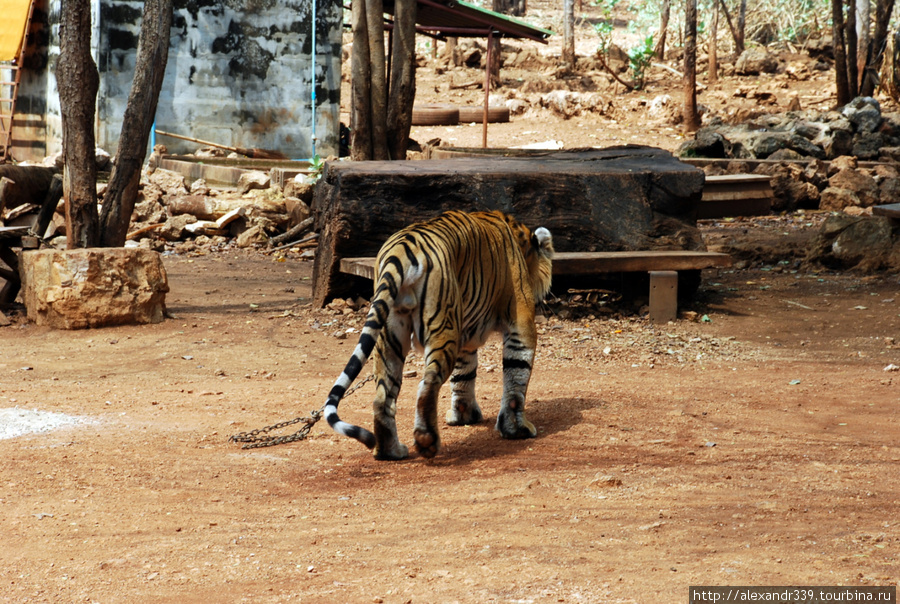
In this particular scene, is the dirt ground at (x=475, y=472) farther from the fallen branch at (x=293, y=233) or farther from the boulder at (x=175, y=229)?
the boulder at (x=175, y=229)

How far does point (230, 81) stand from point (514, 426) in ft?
50.8

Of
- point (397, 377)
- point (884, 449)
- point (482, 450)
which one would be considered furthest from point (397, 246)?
point (884, 449)

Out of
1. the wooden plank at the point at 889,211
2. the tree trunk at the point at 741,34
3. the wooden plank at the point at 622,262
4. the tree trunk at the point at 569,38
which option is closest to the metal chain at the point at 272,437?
the wooden plank at the point at 622,262

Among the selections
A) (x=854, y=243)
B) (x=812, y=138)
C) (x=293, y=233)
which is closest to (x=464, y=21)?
(x=812, y=138)

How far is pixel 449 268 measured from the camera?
481cm

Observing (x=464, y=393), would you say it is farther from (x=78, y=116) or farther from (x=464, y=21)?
(x=464, y=21)

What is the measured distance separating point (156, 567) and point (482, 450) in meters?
2.07

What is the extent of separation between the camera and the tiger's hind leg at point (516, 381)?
5.22 m

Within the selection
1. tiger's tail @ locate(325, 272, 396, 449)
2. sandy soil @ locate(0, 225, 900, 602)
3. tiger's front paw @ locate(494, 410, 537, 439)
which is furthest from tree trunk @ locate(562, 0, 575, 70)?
tiger's tail @ locate(325, 272, 396, 449)

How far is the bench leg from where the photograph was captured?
8.40 meters

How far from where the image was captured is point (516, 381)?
524 cm

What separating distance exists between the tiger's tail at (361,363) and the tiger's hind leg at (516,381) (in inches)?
40.7

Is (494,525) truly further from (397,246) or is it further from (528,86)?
(528,86)

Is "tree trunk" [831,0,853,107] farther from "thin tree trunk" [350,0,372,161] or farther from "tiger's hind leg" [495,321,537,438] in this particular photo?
"tiger's hind leg" [495,321,537,438]
